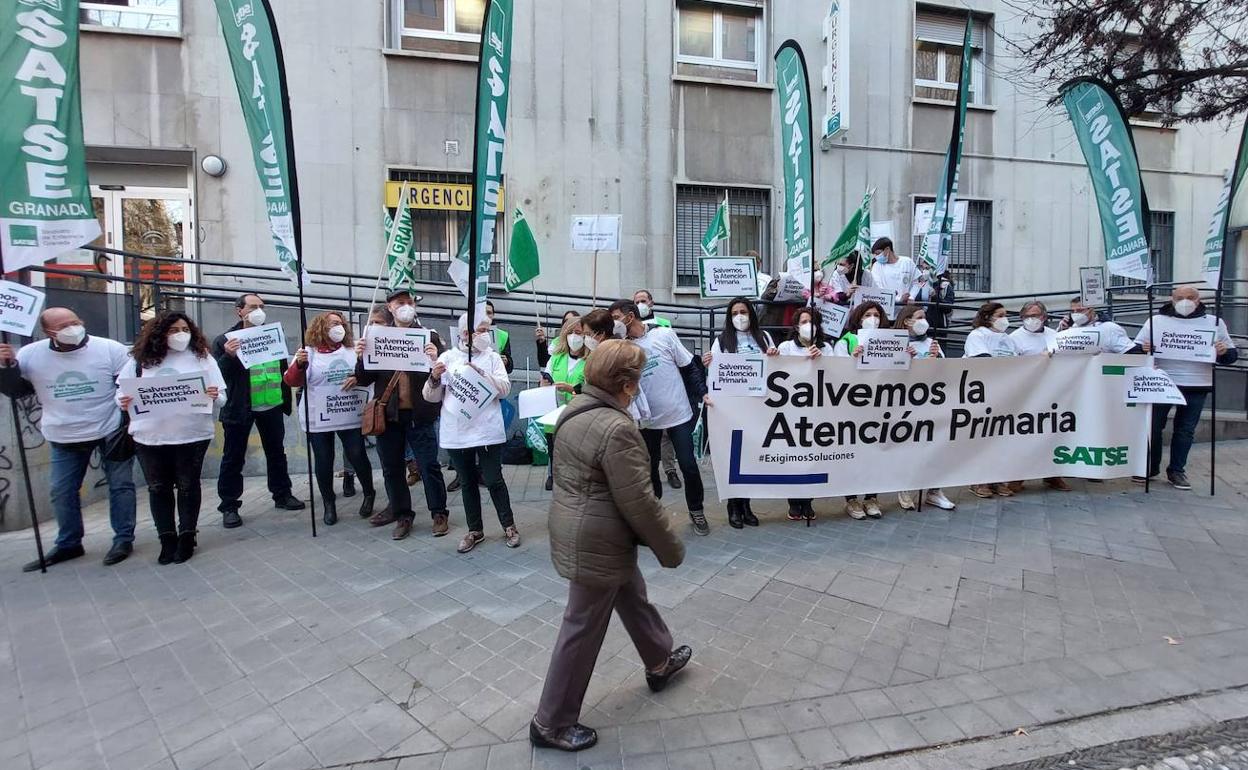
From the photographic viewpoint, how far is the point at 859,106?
1230 centimetres

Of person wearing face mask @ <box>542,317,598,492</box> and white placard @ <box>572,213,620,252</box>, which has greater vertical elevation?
white placard @ <box>572,213,620,252</box>

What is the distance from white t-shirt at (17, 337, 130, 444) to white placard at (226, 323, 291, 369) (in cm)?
86

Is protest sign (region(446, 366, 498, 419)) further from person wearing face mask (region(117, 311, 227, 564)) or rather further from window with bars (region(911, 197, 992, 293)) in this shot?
window with bars (region(911, 197, 992, 293))

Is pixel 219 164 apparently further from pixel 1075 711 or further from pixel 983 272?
pixel 983 272

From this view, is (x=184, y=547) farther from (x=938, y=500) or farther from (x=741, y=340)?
(x=938, y=500)

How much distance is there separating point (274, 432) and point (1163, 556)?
757 cm

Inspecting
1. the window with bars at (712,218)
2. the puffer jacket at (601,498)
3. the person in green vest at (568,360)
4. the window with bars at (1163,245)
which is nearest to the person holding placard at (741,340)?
the person in green vest at (568,360)

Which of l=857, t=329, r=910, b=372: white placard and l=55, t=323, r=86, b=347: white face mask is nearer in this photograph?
l=55, t=323, r=86, b=347: white face mask

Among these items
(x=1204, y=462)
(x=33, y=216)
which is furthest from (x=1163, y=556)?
(x=33, y=216)

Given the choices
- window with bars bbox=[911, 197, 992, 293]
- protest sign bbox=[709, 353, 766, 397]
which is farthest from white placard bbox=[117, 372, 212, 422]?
window with bars bbox=[911, 197, 992, 293]

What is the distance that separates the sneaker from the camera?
705cm

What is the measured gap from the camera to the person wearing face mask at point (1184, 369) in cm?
688

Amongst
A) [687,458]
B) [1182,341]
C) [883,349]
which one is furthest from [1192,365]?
[687,458]

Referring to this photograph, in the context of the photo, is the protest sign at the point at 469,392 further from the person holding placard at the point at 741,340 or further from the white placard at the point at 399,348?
the person holding placard at the point at 741,340
